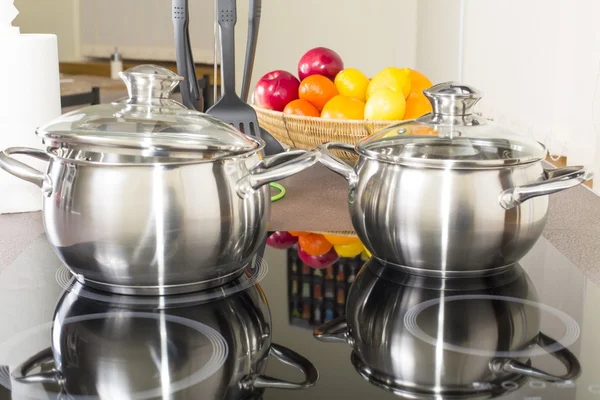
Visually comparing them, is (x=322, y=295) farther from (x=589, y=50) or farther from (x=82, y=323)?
(x=589, y=50)

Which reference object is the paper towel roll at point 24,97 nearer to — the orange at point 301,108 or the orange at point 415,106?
the orange at point 301,108

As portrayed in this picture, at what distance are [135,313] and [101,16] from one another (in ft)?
13.7

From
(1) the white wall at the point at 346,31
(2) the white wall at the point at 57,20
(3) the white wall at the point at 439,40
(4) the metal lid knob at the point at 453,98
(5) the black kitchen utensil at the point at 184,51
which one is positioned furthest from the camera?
(2) the white wall at the point at 57,20

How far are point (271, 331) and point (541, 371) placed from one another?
201 millimetres

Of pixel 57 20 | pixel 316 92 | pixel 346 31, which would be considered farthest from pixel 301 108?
pixel 57 20

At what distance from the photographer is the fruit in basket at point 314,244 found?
2.53 ft

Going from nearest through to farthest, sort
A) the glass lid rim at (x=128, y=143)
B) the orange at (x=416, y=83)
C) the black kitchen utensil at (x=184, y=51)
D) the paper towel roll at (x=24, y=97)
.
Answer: the glass lid rim at (x=128, y=143) < the paper towel roll at (x=24, y=97) < the black kitchen utensil at (x=184, y=51) < the orange at (x=416, y=83)

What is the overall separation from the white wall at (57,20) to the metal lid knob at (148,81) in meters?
4.16

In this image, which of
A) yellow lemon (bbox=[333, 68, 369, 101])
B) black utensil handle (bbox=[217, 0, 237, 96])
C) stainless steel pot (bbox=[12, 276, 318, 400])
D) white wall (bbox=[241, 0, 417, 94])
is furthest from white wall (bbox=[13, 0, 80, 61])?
stainless steel pot (bbox=[12, 276, 318, 400])

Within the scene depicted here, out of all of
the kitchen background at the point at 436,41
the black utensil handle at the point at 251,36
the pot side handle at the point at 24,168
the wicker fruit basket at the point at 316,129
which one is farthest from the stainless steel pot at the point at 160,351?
the kitchen background at the point at 436,41

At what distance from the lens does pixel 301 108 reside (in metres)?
1.10

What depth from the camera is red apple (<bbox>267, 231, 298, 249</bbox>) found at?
795 millimetres

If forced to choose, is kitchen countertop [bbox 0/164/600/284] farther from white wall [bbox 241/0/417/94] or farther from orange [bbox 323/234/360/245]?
white wall [bbox 241/0/417/94]

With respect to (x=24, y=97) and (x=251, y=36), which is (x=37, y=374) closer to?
(x=24, y=97)
